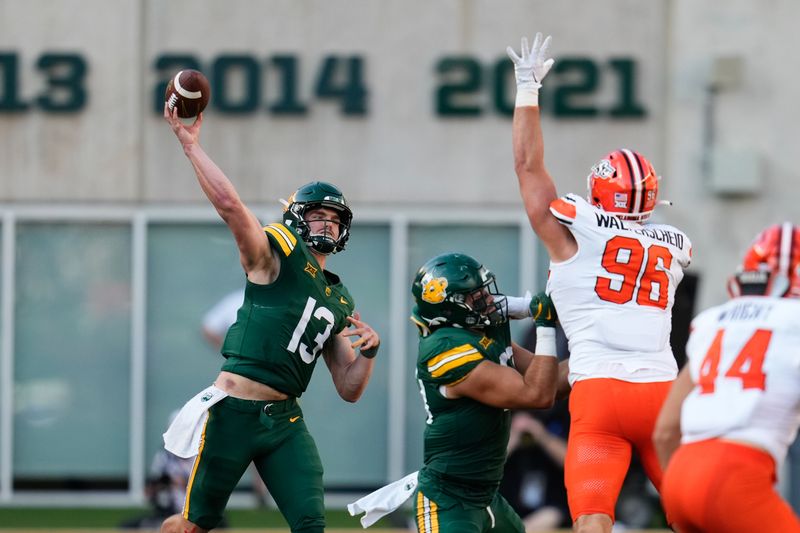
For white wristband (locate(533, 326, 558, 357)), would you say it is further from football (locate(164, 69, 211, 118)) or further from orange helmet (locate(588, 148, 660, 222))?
football (locate(164, 69, 211, 118))

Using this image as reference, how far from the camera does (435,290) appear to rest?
566 cm

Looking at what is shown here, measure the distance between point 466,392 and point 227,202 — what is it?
50.6 inches

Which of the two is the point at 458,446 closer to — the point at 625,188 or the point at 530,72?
the point at 625,188

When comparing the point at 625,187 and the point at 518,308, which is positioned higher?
the point at 625,187

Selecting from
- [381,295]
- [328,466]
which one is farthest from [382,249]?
[328,466]

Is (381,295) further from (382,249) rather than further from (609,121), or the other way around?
(609,121)

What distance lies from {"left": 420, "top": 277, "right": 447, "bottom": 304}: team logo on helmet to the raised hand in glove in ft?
1.30

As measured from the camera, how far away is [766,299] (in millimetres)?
4621

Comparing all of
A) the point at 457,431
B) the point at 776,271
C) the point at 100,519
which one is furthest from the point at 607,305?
the point at 100,519

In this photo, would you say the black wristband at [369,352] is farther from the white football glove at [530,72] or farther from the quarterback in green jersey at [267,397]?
the white football glove at [530,72]

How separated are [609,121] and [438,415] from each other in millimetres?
6394

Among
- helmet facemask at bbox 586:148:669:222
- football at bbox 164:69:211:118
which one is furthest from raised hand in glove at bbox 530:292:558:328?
football at bbox 164:69:211:118

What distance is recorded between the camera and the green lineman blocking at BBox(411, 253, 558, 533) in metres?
5.55

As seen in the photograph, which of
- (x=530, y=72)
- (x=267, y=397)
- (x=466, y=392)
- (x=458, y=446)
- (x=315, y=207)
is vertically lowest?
(x=458, y=446)
